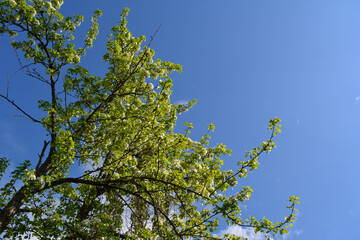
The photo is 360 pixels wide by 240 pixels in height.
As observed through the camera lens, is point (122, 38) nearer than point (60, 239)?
No

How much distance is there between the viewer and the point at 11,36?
1038cm

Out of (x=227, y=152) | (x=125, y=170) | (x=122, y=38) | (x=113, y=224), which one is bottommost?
(x=113, y=224)

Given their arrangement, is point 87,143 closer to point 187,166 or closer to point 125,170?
point 125,170

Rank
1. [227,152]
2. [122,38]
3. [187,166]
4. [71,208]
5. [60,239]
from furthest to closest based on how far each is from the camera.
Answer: [122,38], [227,152], [187,166], [71,208], [60,239]

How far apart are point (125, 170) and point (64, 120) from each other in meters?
3.19

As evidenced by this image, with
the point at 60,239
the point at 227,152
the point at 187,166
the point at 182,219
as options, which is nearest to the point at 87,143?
the point at 60,239

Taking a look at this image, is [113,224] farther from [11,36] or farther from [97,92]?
[11,36]

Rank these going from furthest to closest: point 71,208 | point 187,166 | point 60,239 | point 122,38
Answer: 1. point 122,38
2. point 187,166
3. point 71,208
4. point 60,239

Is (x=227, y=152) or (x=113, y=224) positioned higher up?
(x=227, y=152)

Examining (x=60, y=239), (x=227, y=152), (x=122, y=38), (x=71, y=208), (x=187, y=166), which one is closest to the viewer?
(x=60, y=239)

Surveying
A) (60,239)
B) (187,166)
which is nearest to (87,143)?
(60,239)

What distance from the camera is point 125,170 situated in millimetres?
9594

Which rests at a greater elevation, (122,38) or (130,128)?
(122,38)

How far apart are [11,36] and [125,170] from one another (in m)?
7.86
